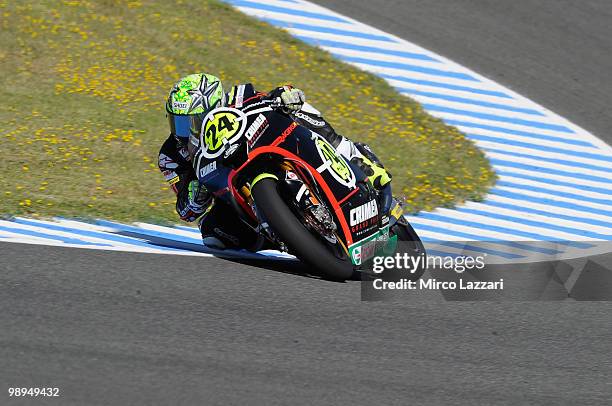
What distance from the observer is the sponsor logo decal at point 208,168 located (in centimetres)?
778

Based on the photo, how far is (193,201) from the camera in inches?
327

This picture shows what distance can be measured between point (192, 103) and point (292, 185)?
3.64 feet

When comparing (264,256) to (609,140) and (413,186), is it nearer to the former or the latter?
(413,186)

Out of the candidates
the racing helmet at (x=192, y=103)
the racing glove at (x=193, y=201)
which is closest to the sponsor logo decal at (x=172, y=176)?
the racing glove at (x=193, y=201)

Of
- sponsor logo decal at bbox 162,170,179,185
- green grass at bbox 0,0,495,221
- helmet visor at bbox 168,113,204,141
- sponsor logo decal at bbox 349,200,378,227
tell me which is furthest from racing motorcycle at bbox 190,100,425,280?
green grass at bbox 0,0,495,221

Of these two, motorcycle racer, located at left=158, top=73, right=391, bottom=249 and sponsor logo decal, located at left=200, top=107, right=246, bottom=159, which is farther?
motorcycle racer, located at left=158, top=73, right=391, bottom=249

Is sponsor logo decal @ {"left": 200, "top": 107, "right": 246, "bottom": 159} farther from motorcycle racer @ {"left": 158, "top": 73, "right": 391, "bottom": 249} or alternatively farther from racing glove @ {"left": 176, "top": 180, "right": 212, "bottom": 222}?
racing glove @ {"left": 176, "top": 180, "right": 212, "bottom": 222}

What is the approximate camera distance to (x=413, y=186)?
36.7 feet

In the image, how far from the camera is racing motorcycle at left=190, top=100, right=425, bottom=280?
7418 millimetres

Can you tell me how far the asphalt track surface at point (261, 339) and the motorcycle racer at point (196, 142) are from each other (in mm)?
358

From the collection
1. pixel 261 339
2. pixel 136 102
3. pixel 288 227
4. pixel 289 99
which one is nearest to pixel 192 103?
pixel 289 99

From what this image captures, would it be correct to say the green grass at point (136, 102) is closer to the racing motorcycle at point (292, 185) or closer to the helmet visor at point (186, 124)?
the helmet visor at point (186, 124)

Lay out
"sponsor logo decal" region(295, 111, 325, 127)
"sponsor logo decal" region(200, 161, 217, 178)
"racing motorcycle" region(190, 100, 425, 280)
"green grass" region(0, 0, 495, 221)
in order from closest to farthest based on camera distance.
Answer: "racing motorcycle" region(190, 100, 425, 280) < "sponsor logo decal" region(200, 161, 217, 178) < "sponsor logo decal" region(295, 111, 325, 127) < "green grass" region(0, 0, 495, 221)

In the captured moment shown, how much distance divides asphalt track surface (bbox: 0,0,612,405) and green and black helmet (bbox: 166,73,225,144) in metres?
1.09
